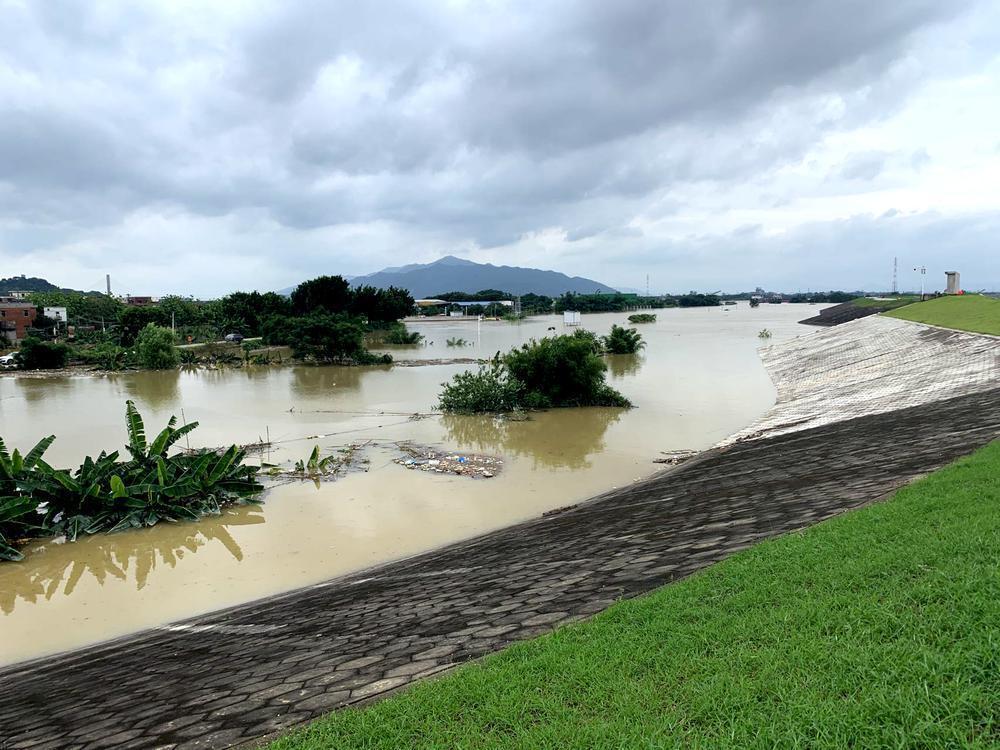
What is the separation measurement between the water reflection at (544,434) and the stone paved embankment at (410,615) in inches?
291

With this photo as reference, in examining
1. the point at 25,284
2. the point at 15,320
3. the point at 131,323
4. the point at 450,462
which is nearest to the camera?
the point at 450,462

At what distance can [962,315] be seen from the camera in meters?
31.6

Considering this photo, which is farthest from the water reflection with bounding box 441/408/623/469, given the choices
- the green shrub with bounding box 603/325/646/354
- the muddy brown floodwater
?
the green shrub with bounding box 603/325/646/354

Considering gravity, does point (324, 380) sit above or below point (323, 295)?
below

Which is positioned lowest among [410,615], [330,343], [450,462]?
[450,462]

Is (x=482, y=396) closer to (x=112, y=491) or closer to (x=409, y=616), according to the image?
(x=112, y=491)

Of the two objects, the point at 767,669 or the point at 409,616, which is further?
the point at 409,616

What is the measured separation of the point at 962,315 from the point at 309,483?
1369 inches

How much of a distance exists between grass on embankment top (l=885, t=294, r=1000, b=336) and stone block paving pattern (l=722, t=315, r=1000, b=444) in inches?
31.2

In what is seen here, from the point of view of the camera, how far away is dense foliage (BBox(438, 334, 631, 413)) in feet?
81.1

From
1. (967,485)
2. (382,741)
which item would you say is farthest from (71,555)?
(967,485)

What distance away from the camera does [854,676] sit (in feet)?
10.4

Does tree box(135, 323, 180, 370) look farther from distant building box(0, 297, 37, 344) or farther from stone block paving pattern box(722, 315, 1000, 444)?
stone block paving pattern box(722, 315, 1000, 444)

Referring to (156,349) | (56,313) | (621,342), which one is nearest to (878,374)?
(621,342)
